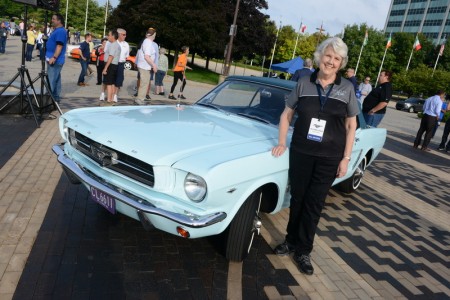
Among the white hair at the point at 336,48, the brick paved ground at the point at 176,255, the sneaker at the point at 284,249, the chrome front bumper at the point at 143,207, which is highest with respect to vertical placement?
the white hair at the point at 336,48

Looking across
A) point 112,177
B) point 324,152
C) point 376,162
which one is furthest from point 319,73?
point 376,162

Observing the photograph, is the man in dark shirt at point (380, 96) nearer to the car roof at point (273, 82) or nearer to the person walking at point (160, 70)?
the car roof at point (273, 82)

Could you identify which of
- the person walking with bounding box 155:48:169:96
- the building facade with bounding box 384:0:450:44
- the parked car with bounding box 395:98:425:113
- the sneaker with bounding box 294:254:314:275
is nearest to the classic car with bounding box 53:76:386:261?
the sneaker with bounding box 294:254:314:275

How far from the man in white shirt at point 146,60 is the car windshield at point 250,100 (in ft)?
16.5

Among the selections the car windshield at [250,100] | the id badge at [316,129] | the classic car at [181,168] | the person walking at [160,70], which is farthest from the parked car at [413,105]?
the id badge at [316,129]

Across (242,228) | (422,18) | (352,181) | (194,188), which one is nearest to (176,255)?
(242,228)

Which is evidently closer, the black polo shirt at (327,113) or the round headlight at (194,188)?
the round headlight at (194,188)

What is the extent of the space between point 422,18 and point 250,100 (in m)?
101

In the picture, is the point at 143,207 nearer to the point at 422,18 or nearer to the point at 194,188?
the point at 194,188

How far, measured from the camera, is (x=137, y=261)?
10.4ft

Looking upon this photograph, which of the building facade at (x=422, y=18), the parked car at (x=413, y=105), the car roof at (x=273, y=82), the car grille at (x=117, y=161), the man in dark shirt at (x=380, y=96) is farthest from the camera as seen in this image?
the building facade at (x=422, y=18)

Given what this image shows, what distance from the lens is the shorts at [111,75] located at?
9.13m

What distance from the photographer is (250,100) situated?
14.7 ft

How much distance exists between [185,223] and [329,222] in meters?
2.70
